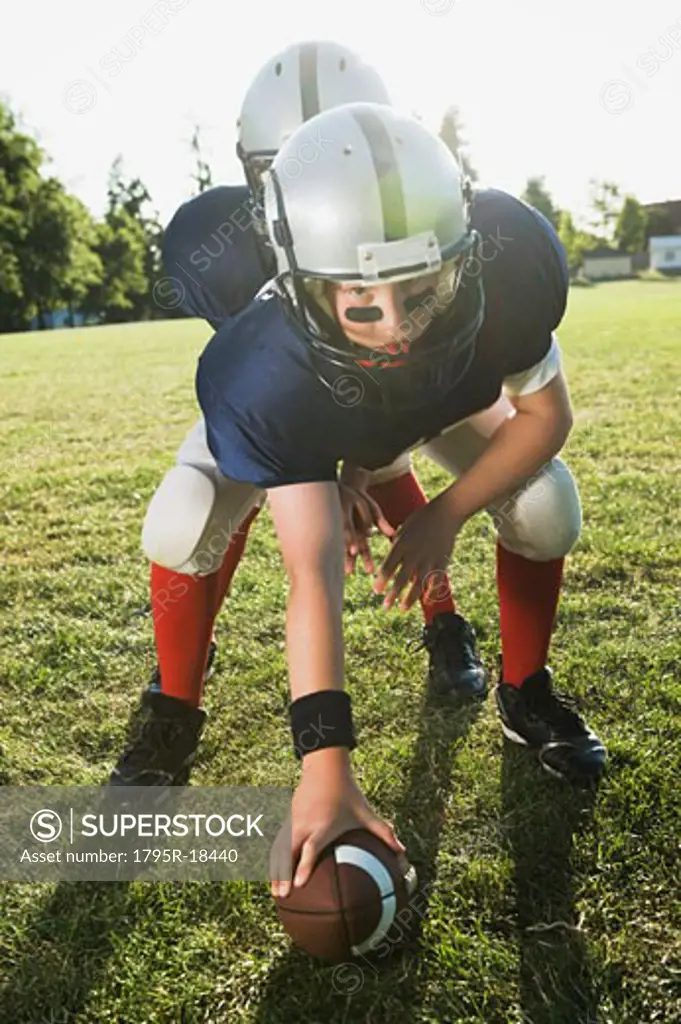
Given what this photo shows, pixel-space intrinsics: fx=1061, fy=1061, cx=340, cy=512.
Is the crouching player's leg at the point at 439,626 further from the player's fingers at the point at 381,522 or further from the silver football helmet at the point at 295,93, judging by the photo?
the silver football helmet at the point at 295,93

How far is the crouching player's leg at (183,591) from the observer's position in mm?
2289

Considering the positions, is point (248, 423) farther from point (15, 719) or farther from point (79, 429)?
point (79, 429)

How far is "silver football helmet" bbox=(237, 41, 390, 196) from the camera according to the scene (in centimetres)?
244

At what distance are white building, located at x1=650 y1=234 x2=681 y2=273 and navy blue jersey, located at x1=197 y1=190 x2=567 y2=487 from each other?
216 feet

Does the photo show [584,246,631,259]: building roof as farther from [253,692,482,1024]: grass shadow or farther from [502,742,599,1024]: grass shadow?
[253,692,482,1024]: grass shadow

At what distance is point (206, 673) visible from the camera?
278 cm

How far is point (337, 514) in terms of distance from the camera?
6.07 ft

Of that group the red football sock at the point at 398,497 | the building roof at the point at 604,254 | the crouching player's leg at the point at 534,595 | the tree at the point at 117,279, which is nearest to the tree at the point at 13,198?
the tree at the point at 117,279

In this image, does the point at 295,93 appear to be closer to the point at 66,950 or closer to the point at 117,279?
the point at 66,950

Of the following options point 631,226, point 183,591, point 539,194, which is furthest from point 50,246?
point 631,226

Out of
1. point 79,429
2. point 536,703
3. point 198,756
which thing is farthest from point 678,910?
point 79,429

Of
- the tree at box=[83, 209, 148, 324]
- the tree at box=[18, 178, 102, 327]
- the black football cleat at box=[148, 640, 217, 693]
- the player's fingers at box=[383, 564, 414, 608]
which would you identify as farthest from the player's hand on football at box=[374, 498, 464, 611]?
the tree at box=[83, 209, 148, 324]

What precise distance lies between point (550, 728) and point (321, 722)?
830 millimetres

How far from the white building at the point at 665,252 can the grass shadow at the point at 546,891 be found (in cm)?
6611
